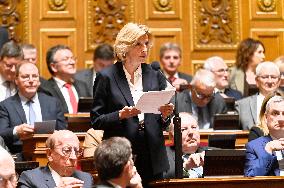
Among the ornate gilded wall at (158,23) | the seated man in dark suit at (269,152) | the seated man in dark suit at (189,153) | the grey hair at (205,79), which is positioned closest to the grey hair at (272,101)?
the seated man in dark suit at (269,152)

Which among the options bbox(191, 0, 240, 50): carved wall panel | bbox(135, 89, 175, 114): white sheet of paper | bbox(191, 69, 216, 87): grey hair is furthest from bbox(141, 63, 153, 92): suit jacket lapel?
bbox(191, 0, 240, 50): carved wall panel

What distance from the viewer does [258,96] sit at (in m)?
8.53

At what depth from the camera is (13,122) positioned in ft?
25.6

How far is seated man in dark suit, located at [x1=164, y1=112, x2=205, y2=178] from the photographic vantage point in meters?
6.22

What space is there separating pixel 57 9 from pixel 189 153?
4.55 metres

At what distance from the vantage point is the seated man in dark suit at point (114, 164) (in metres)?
4.59

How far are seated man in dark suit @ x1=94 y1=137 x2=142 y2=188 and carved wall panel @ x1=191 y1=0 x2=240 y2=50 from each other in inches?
256

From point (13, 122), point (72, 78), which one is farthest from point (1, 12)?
point (13, 122)

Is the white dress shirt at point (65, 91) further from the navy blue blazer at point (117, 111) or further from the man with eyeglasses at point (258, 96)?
the navy blue blazer at point (117, 111)

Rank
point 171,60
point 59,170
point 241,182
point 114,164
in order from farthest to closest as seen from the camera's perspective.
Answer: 1. point 171,60
2. point 59,170
3. point 241,182
4. point 114,164

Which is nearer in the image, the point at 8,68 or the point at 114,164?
the point at 114,164

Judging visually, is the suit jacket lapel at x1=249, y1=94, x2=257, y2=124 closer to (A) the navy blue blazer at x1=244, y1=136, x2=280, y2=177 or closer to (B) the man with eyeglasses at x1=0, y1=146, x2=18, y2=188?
(A) the navy blue blazer at x1=244, y1=136, x2=280, y2=177

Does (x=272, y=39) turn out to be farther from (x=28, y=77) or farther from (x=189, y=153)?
(x=189, y=153)

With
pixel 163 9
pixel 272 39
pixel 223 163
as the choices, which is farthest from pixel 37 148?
pixel 272 39
